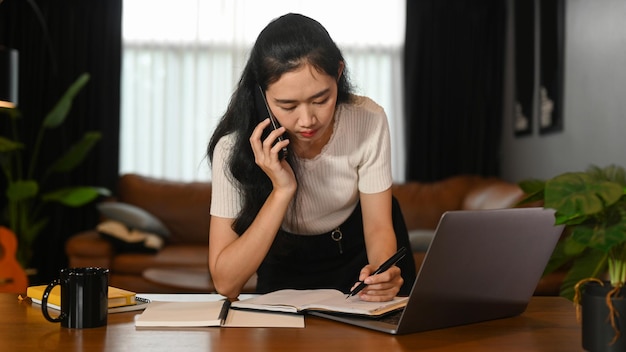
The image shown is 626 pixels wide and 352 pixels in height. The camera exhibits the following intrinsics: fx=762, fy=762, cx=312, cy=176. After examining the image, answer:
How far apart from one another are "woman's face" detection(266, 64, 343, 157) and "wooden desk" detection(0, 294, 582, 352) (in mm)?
457

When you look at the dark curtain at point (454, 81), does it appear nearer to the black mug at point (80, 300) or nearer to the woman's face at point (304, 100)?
the woman's face at point (304, 100)

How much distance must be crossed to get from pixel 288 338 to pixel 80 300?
0.33 metres

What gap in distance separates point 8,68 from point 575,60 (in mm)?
2763

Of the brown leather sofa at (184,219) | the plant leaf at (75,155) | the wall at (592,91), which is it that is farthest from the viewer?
the plant leaf at (75,155)

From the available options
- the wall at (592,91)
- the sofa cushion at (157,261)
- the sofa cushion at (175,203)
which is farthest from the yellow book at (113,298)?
the sofa cushion at (175,203)

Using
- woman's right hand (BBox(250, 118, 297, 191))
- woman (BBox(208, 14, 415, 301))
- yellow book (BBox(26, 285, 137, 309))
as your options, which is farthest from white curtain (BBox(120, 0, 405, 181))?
yellow book (BBox(26, 285, 137, 309))

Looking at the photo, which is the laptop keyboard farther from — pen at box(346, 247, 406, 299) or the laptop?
pen at box(346, 247, 406, 299)

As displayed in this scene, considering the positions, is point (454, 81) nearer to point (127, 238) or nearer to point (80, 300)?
point (127, 238)

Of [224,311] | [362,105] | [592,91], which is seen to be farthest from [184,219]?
[224,311]

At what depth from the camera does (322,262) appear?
1.91m

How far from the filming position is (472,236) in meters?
1.11

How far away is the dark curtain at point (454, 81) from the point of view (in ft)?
17.5

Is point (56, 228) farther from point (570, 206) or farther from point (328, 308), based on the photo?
point (570, 206)

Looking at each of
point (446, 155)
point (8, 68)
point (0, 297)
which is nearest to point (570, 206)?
point (0, 297)
